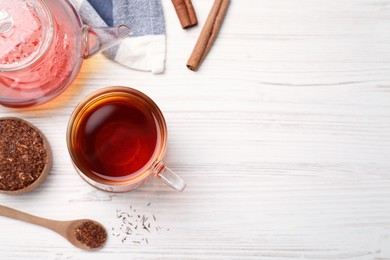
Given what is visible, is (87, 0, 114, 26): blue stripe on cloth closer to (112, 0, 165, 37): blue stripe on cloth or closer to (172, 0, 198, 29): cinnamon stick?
(112, 0, 165, 37): blue stripe on cloth

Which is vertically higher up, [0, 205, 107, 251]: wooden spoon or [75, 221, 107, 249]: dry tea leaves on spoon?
[0, 205, 107, 251]: wooden spoon

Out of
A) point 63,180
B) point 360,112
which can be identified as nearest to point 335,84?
point 360,112

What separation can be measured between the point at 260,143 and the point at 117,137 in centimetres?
30

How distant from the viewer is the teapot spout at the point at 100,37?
100 centimetres

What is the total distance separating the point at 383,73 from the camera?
3.73ft

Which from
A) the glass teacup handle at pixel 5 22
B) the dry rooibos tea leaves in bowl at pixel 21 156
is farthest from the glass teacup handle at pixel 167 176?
the glass teacup handle at pixel 5 22

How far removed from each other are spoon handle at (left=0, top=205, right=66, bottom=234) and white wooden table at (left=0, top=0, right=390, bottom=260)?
0.02m

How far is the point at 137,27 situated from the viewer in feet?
3.59

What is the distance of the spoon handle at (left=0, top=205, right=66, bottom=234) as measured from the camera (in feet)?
3.43

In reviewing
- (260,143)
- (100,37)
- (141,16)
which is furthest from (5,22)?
(260,143)

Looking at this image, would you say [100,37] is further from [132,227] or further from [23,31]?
[132,227]

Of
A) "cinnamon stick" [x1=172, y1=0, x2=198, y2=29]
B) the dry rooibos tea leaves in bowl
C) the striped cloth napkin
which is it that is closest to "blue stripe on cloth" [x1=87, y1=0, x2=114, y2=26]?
the striped cloth napkin

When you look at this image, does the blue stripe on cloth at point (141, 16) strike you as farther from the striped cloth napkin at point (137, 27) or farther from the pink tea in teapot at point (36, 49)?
the pink tea in teapot at point (36, 49)

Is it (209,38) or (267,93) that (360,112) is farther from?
(209,38)
